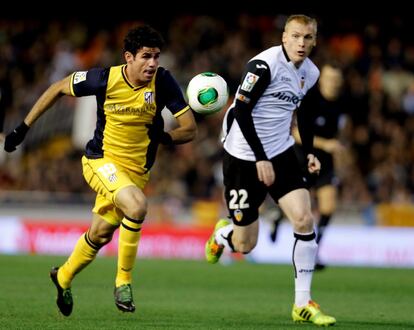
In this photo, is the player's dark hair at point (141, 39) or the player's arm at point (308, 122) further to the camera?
the player's arm at point (308, 122)

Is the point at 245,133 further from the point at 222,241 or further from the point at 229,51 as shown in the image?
the point at 229,51

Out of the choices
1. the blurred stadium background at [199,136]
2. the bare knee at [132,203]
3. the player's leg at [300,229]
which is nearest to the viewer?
the bare knee at [132,203]

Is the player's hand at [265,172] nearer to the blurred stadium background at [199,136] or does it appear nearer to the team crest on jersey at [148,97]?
the team crest on jersey at [148,97]

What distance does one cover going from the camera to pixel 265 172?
8.39 metres

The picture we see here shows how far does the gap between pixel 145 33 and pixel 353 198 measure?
42.5 ft

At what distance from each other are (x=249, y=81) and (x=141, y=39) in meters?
0.93

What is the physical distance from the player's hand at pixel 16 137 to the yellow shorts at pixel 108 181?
59cm

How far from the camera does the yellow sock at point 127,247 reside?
27.5 feet

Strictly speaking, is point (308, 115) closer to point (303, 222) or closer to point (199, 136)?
point (303, 222)

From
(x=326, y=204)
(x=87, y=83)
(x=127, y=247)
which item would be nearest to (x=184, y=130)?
(x=87, y=83)

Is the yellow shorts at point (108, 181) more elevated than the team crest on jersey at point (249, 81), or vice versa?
the team crest on jersey at point (249, 81)

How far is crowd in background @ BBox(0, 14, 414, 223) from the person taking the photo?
2128 centimetres

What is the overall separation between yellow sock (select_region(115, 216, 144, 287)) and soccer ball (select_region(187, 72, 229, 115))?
1105 mm

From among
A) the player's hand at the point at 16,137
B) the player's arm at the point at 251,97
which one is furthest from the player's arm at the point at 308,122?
the player's hand at the point at 16,137
